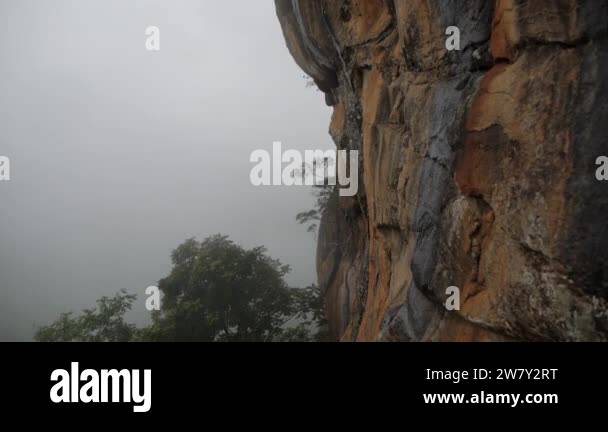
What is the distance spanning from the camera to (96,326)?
61.4 ft

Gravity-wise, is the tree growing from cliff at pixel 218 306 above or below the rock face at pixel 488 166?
below

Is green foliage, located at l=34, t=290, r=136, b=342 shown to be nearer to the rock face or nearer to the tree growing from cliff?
the tree growing from cliff

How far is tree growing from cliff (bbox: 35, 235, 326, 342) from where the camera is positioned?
58.1ft

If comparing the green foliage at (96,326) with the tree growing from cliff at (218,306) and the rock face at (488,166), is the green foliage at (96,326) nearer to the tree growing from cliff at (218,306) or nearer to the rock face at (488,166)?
the tree growing from cliff at (218,306)

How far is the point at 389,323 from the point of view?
22.0ft

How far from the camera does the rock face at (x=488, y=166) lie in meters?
3.70

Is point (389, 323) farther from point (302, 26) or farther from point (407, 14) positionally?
point (302, 26)

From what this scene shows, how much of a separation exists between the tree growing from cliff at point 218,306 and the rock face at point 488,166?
11420 mm

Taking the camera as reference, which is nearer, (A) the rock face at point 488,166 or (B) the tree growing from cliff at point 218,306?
(A) the rock face at point 488,166

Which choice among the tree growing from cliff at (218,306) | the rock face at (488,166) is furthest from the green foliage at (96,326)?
the rock face at (488,166)

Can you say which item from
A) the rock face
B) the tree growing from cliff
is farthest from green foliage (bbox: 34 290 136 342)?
the rock face

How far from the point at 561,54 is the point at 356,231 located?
9.88 meters

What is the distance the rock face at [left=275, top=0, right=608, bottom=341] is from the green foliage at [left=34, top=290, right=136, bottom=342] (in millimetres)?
15923
